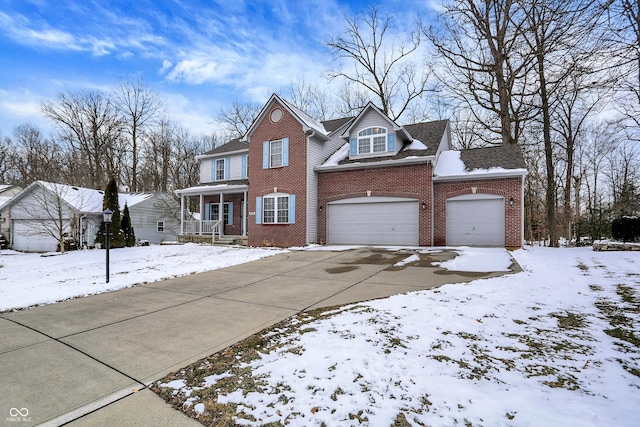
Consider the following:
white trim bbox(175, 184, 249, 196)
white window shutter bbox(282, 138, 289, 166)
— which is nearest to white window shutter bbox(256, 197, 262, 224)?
white trim bbox(175, 184, 249, 196)

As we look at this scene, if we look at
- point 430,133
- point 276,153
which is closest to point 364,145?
point 430,133

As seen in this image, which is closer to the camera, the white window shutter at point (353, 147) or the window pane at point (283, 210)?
the white window shutter at point (353, 147)

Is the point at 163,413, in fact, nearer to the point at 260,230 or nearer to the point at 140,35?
the point at 260,230

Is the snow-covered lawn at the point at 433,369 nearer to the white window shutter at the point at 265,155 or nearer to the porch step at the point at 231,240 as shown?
the white window shutter at the point at 265,155

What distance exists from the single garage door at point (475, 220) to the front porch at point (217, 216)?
10656 mm

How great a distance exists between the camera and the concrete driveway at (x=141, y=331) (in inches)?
99.2

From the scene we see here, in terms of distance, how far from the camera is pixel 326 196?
15047mm

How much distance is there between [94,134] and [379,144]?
29.4 metres

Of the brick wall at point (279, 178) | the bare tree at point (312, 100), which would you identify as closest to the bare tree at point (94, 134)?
the bare tree at point (312, 100)

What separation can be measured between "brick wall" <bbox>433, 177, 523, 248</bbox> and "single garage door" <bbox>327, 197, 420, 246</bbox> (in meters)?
0.99

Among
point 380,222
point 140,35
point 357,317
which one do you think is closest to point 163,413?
point 357,317

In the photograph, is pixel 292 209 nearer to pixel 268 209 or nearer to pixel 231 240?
pixel 268 209

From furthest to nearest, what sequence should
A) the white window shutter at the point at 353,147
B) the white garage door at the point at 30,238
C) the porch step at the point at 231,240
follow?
the white garage door at the point at 30,238 → the porch step at the point at 231,240 → the white window shutter at the point at 353,147

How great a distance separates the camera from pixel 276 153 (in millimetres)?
15711
